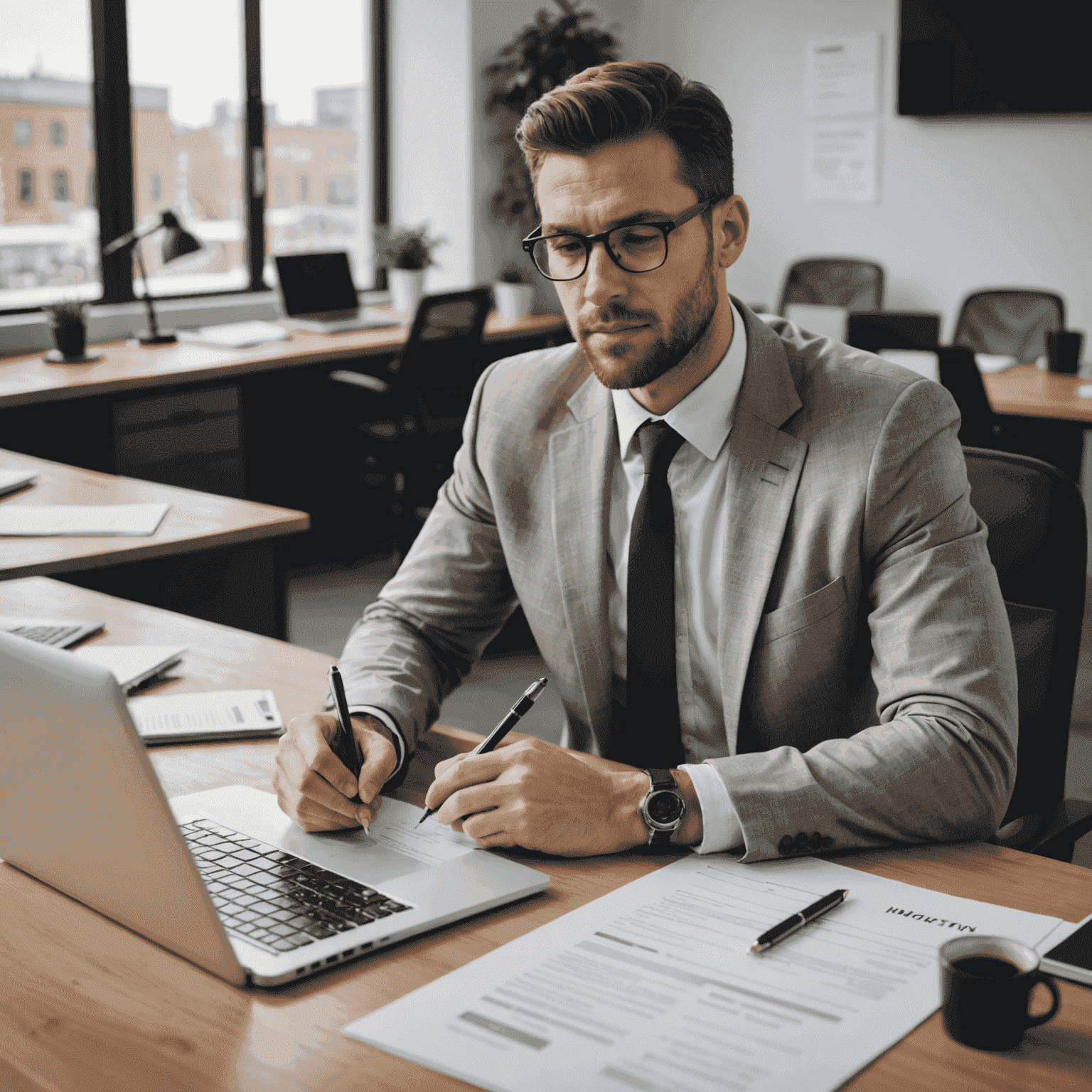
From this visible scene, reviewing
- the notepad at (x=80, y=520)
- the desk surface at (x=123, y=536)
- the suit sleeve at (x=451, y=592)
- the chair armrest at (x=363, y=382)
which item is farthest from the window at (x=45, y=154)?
the suit sleeve at (x=451, y=592)

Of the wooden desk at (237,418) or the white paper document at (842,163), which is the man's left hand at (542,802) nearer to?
the wooden desk at (237,418)

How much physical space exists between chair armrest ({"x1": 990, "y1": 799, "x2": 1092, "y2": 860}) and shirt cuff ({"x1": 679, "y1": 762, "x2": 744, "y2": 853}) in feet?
1.23

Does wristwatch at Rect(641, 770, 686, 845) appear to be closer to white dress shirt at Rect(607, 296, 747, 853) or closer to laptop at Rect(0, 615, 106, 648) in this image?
white dress shirt at Rect(607, 296, 747, 853)

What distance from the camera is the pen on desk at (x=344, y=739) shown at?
1.25m

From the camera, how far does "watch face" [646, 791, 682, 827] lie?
1125 millimetres

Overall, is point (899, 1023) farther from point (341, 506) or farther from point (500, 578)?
point (341, 506)

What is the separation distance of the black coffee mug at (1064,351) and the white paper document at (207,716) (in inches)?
129

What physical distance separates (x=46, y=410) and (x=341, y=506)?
5.06ft

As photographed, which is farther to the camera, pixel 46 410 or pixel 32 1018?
pixel 46 410

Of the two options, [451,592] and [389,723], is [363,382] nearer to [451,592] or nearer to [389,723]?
[451,592]

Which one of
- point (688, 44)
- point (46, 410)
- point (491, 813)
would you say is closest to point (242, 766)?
point (491, 813)

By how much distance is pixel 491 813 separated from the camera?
3.67 ft

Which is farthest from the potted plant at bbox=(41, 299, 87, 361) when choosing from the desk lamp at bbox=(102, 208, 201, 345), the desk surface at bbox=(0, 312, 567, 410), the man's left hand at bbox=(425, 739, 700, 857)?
the man's left hand at bbox=(425, 739, 700, 857)

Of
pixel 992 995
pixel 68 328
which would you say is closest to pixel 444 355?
pixel 68 328
